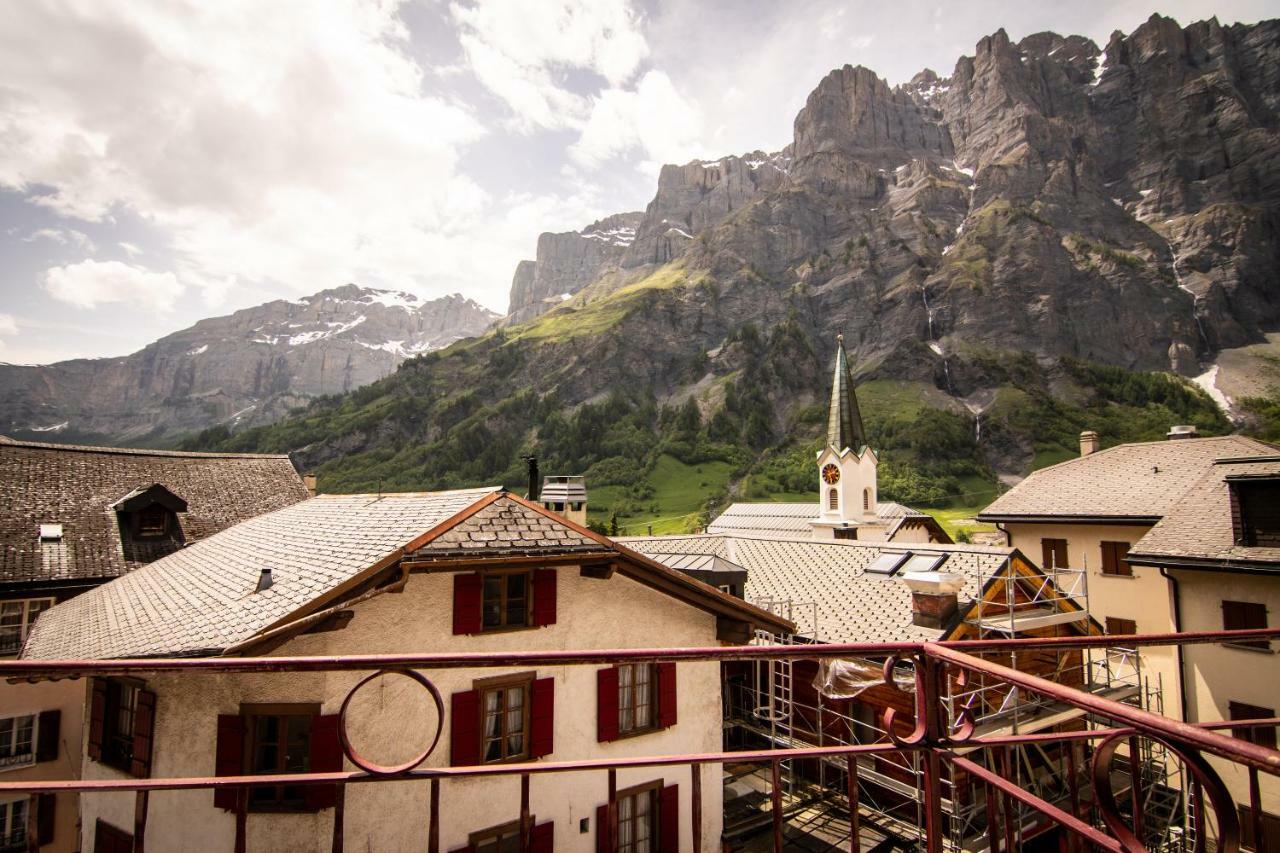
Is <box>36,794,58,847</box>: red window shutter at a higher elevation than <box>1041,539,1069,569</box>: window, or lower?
lower

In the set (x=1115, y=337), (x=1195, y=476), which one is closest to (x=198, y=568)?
(x=1195, y=476)

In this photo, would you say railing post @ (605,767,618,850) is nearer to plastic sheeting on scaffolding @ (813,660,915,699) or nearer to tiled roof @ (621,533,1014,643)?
plastic sheeting on scaffolding @ (813,660,915,699)

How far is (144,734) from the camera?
9.85 meters

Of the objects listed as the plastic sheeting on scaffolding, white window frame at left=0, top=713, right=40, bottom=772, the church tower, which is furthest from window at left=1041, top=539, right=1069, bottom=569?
white window frame at left=0, top=713, right=40, bottom=772

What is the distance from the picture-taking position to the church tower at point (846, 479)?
41.4 m

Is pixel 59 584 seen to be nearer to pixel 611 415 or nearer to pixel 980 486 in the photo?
pixel 980 486

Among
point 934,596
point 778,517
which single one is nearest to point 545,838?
point 934,596

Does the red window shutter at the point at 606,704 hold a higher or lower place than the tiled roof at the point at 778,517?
lower

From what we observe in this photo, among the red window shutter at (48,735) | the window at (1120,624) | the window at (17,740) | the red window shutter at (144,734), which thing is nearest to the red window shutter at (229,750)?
the red window shutter at (144,734)

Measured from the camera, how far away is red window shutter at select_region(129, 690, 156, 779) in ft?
31.7

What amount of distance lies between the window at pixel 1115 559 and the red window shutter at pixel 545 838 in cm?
2458

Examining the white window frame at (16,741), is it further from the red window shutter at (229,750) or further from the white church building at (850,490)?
the white church building at (850,490)

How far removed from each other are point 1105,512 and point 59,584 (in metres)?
36.9

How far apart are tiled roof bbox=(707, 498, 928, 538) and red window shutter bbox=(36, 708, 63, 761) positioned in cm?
4039
